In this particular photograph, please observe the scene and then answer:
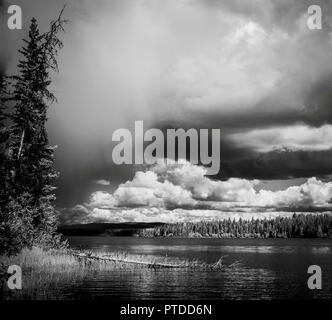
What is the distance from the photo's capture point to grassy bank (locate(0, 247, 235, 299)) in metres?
27.0

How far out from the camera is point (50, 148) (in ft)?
139

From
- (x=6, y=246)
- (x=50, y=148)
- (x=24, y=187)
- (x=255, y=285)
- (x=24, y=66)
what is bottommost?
(x=255, y=285)

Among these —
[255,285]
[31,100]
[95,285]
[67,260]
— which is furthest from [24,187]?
[255,285]

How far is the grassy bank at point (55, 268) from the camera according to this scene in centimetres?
2702

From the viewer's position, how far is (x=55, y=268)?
35219 mm

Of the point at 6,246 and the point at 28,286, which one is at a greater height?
the point at 6,246
